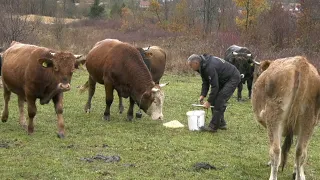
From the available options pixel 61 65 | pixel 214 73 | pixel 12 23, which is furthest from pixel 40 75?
pixel 12 23

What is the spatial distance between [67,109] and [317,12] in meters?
22.0

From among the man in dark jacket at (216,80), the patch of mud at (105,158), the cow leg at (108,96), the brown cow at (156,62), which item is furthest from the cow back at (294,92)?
the brown cow at (156,62)

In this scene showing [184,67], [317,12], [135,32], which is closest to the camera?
[184,67]

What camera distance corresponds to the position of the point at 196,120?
434 inches

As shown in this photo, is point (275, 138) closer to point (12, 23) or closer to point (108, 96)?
point (108, 96)

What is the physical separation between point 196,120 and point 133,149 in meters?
2.49

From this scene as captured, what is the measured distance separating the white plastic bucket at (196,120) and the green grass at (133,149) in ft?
0.67

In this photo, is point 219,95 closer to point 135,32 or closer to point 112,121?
point 112,121

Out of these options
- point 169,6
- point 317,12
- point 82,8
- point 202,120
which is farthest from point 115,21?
point 202,120

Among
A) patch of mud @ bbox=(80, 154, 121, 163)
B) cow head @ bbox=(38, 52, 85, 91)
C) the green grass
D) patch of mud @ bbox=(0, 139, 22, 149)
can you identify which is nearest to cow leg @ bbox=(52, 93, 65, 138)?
the green grass

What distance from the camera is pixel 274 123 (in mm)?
6109

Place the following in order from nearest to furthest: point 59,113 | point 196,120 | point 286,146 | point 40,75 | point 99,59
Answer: point 286,146 < point 40,75 < point 59,113 < point 196,120 < point 99,59

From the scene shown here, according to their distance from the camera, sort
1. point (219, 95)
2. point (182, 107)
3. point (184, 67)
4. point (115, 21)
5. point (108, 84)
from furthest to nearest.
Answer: point (115, 21)
point (184, 67)
point (182, 107)
point (108, 84)
point (219, 95)

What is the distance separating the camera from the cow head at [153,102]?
1121 cm
